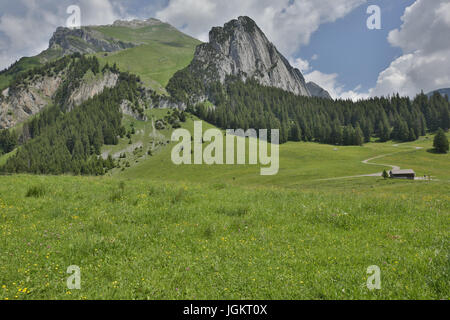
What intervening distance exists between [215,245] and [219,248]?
0.24 metres

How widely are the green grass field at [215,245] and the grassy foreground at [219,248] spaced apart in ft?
0.11

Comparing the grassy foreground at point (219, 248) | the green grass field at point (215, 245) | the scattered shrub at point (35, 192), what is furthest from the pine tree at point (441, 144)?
the scattered shrub at point (35, 192)

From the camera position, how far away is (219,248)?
729cm

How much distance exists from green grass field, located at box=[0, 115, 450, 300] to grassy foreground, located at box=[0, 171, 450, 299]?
A: 0.03 m

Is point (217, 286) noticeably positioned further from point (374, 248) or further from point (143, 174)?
point (143, 174)

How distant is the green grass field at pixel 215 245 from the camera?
533cm

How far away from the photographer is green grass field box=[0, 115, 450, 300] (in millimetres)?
5332

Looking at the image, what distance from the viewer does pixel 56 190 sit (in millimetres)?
13367
